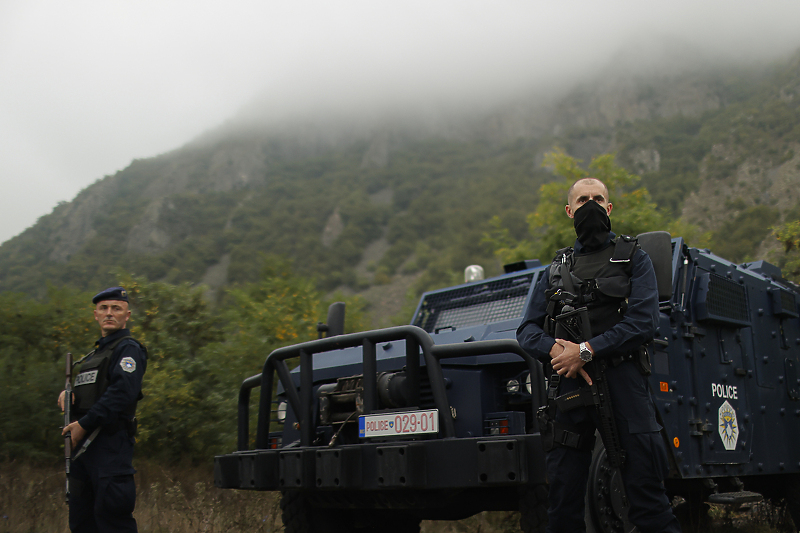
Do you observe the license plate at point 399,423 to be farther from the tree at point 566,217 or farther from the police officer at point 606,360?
the tree at point 566,217

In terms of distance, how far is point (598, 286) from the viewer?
2965mm

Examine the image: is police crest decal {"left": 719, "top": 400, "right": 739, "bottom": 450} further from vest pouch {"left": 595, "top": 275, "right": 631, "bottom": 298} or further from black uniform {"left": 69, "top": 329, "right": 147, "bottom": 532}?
black uniform {"left": 69, "top": 329, "right": 147, "bottom": 532}

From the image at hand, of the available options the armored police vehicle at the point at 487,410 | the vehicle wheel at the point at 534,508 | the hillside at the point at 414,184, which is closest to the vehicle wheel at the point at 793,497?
the armored police vehicle at the point at 487,410

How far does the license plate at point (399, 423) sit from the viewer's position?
3.45 m

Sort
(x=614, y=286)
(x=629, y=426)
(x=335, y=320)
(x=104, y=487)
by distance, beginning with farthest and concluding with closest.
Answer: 1. (x=335, y=320)
2. (x=104, y=487)
3. (x=614, y=286)
4. (x=629, y=426)

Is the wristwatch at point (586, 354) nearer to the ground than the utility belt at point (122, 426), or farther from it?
farther from it

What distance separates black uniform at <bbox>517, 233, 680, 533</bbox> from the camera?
2.79m

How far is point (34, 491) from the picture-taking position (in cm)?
645

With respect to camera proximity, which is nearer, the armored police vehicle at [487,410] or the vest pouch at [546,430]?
the vest pouch at [546,430]

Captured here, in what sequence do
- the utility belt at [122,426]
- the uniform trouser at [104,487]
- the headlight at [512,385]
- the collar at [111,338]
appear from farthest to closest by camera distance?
the collar at [111,338] < the utility belt at [122,426] < the uniform trouser at [104,487] < the headlight at [512,385]

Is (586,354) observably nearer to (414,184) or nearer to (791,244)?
(791,244)

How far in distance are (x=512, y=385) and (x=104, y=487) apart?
226cm

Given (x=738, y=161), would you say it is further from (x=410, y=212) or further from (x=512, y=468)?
(x=512, y=468)

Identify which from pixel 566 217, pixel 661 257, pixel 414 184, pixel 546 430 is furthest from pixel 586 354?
pixel 414 184
